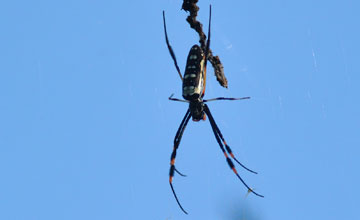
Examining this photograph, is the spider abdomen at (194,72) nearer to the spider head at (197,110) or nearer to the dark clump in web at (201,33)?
the dark clump in web at (201,33)

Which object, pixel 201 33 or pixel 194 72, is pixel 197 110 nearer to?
pixel 194 72

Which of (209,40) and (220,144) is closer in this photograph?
(209,40)

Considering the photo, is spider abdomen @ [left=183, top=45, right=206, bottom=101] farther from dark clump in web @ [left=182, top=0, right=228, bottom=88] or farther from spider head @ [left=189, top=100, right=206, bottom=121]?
spider head @ [left=189, top=100, right=206, bottom=121]

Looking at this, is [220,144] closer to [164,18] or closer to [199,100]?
[199,100]

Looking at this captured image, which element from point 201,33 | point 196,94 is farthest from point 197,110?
point 201,33

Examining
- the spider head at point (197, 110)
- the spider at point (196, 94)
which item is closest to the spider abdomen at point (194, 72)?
the spider at point (196, 94)

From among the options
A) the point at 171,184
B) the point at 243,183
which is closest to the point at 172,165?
the point at 171,184
